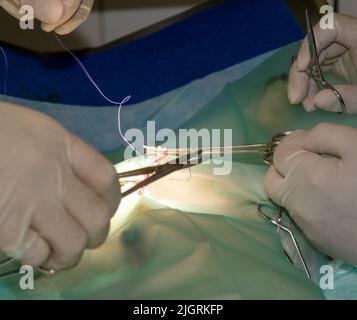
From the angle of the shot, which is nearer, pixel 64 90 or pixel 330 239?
pixel 330 239

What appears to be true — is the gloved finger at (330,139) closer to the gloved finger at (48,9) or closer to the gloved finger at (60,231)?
the gloved finger at (60,231)

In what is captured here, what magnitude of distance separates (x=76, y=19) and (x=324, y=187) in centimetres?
81

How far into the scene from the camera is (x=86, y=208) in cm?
116

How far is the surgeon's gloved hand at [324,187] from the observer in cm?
130

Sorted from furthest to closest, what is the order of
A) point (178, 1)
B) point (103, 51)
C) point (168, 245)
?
point (178, 1), point (103, 51), point (168, 245)

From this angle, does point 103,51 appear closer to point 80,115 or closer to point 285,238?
point 80,115

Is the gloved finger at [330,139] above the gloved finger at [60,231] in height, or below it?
above

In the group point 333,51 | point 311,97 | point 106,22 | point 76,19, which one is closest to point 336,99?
point 311,97

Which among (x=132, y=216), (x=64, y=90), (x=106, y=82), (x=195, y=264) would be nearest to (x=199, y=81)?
(x=106, y=82)

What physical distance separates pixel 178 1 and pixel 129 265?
4.98ft

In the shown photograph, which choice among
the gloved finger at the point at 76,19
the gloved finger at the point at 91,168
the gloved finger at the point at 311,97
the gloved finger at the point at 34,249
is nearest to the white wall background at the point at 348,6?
the gloved finger at the point at 311,97

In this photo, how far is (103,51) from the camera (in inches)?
80.1

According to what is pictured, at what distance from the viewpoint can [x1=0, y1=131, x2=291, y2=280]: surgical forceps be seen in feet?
4.38

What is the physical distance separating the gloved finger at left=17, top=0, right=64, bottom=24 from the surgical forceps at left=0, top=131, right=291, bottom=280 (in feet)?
1.35
